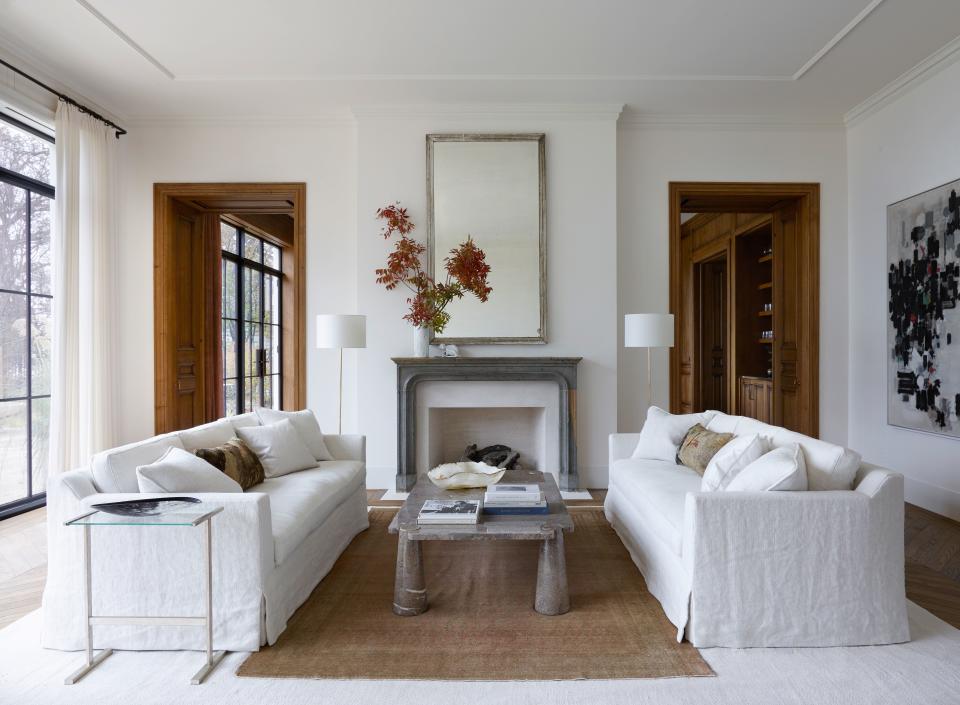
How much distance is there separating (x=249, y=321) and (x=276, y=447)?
3878 mm

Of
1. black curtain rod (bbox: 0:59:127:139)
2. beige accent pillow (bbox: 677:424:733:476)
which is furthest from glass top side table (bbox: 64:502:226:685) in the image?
black curtain rod (bbox: 0:59:127:139)

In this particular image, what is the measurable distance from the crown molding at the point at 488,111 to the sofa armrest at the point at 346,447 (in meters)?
2.72

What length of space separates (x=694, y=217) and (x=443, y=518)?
7.10m

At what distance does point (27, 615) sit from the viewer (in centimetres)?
257

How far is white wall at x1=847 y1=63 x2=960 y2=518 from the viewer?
408cm


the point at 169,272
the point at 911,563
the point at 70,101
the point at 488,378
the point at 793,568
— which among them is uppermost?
the point at 70,101

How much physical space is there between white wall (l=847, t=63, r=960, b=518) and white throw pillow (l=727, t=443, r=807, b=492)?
249 cm

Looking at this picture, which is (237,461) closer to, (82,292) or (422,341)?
(422,341)

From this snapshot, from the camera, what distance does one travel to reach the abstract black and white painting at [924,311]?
3.98 m

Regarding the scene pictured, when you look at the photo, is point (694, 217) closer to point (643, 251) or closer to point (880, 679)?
point (643, 251)

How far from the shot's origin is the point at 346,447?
3.89 m

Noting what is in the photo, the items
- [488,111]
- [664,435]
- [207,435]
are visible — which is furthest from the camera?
[488,111]

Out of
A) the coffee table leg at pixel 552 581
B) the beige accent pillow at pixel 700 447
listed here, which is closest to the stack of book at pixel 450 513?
the coffee table leg at pixel 552 581

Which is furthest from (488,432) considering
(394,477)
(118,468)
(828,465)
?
(118,468)
